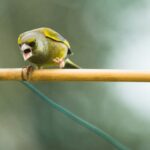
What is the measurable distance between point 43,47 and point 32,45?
0.41 feet

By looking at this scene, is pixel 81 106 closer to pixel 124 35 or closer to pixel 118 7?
pixel 124 35

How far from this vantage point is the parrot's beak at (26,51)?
6.93 feet

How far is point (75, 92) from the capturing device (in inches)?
201

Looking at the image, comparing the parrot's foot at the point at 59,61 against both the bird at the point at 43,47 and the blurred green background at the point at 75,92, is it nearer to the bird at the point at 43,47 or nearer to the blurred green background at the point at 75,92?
the bird at the point at 43,47

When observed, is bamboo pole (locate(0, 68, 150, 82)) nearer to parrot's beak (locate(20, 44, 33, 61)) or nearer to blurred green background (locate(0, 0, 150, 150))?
parrot's beak (locate(20, 44, 33, 61))

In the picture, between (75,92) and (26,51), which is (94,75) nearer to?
(26,51)

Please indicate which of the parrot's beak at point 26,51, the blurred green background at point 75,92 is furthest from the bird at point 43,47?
the blurred green background at point 75,92

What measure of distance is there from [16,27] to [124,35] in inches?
61.4

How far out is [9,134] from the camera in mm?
4500

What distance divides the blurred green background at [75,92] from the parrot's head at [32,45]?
2.12m

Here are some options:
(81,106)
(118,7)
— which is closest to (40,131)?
(81,106)

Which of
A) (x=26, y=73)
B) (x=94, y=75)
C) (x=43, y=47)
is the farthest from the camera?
(x=43, y=47)

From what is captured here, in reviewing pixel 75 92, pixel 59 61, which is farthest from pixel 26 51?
pixel 75 92

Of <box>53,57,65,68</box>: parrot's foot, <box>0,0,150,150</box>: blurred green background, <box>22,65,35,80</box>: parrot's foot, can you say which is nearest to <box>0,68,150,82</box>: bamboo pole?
<box>22,65,35,80</box>: parrot's foot
